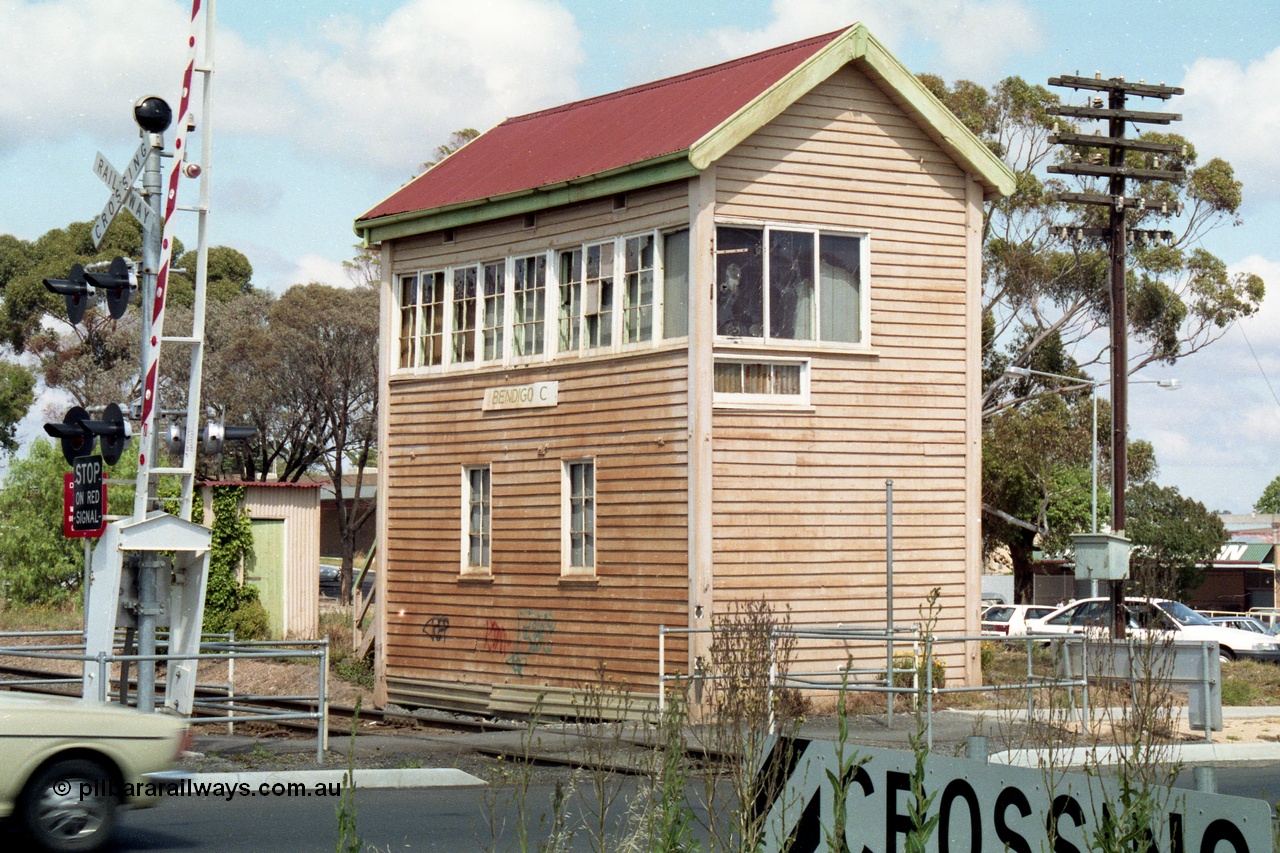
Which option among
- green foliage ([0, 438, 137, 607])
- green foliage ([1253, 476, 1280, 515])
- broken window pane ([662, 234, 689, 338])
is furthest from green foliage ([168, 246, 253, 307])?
green foliage ([1253, 476, 1280, 515])

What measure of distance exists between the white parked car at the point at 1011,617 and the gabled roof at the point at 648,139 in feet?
50.1

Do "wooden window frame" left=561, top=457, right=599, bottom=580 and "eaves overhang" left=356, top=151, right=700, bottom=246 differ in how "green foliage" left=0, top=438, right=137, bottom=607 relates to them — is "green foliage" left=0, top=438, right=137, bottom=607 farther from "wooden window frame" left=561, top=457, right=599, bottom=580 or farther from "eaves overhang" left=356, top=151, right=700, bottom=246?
"wooden window frame" left=561, top=457, right=599, bottom=580

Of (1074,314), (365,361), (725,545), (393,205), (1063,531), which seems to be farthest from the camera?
(1063,531)

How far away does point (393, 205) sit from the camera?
927 inches

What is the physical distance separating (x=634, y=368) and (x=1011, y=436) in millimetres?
30269

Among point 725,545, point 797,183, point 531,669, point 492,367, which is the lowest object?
point 531,669

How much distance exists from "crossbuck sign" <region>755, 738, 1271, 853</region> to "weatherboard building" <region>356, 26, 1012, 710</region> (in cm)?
1401

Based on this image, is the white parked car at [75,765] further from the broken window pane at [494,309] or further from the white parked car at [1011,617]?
the white parked car at [1011,617]

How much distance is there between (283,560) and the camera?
31.6 meters

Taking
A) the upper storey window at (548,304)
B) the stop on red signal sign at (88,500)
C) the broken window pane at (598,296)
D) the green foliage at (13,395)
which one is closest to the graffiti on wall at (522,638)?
the upper storey window at (548,304)

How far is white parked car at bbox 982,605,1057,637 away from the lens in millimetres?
33912

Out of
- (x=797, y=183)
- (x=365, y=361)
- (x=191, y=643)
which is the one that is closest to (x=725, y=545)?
(x=797, y=183)

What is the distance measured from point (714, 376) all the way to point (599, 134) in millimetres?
4983

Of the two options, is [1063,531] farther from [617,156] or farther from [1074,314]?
[617,156]
